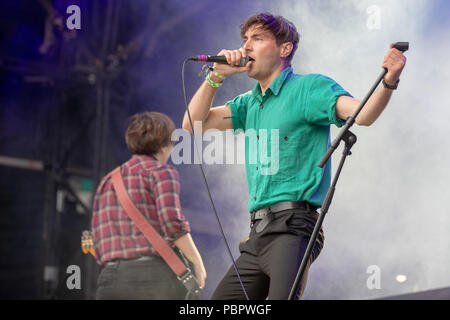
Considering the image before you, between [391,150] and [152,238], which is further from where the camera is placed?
[391,150]

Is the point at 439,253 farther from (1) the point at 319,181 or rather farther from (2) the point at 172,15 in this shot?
(2) the point at 172,15

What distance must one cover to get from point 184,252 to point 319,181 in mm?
1084

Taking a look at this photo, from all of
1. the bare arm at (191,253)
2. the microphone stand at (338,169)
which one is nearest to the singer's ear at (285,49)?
the microphone stand at (338,169)

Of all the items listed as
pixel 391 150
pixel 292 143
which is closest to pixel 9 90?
pixel 391 150

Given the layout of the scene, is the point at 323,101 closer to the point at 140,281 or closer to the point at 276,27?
the point at 276,27

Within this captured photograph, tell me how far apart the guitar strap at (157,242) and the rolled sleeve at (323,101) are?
109 centimetres

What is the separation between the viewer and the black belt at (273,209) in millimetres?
1861

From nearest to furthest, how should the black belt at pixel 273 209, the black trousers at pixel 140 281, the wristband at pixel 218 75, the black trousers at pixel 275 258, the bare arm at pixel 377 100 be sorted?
the bare arm at pixel 377 100
the black trousers at pixel 275 258
the black belt at pixel 273 209
the wristband at pixel 218 75
the black trousers at pixel 140 281

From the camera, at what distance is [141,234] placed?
265 cm

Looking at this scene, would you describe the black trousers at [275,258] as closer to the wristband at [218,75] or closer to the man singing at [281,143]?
the man singing at [281,143]

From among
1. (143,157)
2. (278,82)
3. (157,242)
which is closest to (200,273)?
(157,242)

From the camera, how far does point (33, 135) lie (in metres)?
5.50

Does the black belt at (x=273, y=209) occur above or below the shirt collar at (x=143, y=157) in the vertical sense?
below

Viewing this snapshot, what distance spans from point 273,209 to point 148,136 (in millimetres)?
1162
